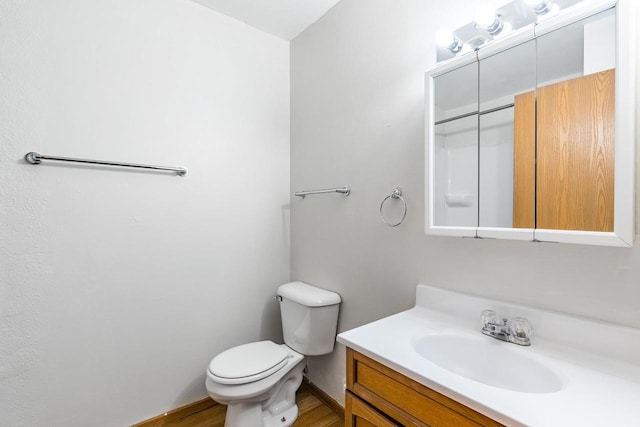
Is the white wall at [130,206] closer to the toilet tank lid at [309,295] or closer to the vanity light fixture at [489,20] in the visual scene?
the toilet tank lid at [309,295]

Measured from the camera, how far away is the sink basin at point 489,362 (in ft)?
2.76

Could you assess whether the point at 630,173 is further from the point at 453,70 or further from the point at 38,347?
the point at 38,347

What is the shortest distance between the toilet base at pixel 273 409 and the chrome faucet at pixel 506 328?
1096mm

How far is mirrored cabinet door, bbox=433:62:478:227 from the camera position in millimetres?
1087

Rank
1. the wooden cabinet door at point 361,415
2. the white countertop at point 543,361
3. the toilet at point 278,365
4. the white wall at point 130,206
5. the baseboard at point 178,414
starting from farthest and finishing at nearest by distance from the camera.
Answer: the baseboard at point 178,414 < the toilet at point 278,365 < the white wall at point 130,206 < the wooden cabinet door at point 361,415 < the white countertop at point 543,361

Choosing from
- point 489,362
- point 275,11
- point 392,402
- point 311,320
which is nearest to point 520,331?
point 489,362

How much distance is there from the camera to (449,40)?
1.11 meters

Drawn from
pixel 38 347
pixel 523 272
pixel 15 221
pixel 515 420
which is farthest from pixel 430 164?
pixel 38 347

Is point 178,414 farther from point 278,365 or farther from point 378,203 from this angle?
point 378,203

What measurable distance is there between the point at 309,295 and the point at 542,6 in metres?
1.56

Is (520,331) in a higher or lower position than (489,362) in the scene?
higher

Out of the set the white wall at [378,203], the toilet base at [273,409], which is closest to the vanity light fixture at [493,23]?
the white wall at [378,203]

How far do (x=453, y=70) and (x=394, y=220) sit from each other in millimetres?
664

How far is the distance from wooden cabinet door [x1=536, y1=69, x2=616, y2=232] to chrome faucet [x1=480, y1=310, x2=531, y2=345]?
12.7 inches
